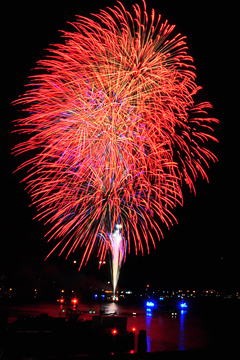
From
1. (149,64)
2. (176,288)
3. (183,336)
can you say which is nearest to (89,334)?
(149,64)

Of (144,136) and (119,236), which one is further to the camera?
(119,236)

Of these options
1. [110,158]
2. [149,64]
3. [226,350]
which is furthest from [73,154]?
[226,350]

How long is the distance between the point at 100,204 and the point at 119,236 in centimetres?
563

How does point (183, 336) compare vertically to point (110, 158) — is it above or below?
below

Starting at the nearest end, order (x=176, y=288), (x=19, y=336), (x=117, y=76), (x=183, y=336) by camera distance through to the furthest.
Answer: (x=19, y=336) → (x=117, y=76) → (x=183, y=336) → (x=176, y=288)

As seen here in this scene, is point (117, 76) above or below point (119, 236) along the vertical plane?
above

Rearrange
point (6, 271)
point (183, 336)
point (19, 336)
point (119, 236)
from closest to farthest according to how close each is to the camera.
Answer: point (19, 336)
point (119, 236)
point (183, 336)
point (6, 271)

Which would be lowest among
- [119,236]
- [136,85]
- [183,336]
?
[183,336]

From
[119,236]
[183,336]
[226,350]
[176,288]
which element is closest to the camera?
[226,350]

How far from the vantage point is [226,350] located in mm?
13672

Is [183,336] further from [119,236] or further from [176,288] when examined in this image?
[176,288]

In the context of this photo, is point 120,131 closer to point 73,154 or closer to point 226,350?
point 73,154

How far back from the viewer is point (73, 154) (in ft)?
61.0

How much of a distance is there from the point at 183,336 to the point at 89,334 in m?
15.2
